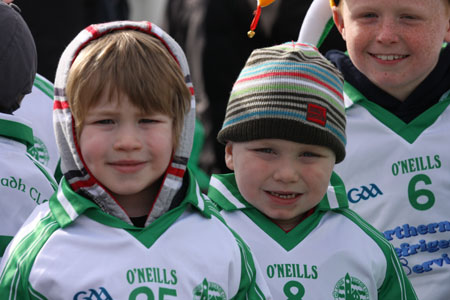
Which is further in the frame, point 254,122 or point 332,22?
point 332,22

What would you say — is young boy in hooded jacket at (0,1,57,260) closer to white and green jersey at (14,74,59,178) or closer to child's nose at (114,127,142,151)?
white and green jersey at (14,74,59,178)

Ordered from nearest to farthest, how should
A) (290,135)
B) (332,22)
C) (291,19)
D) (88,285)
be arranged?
(88,285) < (290,135) < (332,22) < (291,19)

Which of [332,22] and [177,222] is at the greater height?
[332,22]

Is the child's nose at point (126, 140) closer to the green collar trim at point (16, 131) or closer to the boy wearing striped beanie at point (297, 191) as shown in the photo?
the boy wearing striped beanie at point (297, 191)

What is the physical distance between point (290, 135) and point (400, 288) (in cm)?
71

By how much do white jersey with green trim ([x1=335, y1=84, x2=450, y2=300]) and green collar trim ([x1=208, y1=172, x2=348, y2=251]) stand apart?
40 centimetres

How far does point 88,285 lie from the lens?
10.9 feet

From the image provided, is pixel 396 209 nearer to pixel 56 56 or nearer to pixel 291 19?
pixel 291 19

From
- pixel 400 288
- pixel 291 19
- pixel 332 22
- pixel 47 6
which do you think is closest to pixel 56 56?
pixel 47 6

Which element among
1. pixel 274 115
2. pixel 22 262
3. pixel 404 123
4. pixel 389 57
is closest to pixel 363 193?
pixel 404 123

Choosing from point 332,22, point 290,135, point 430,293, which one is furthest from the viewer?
point 332,22

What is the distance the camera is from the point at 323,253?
12.8 ft

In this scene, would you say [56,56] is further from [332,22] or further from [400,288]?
[400,288]

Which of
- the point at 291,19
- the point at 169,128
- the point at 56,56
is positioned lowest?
the point at 56,56
